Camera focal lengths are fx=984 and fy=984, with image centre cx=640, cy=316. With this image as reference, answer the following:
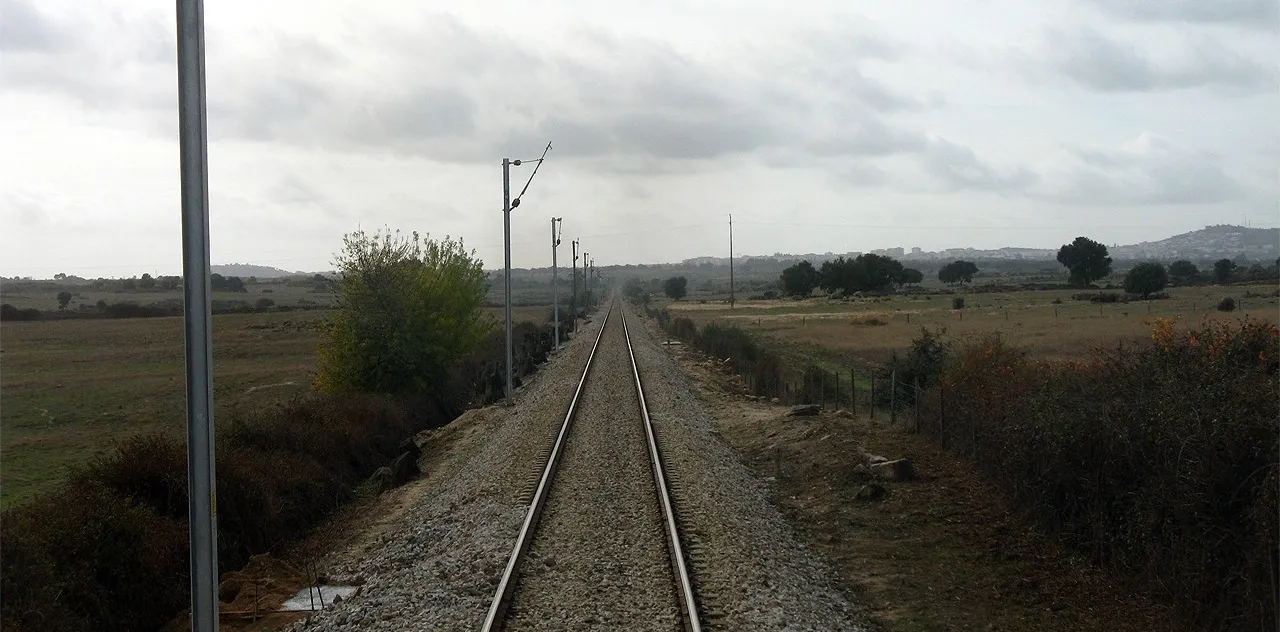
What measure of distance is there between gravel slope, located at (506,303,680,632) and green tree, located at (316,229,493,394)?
12877 millimetres

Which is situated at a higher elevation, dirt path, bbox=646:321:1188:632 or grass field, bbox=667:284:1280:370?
grass field, bbox=667:284:1280:370

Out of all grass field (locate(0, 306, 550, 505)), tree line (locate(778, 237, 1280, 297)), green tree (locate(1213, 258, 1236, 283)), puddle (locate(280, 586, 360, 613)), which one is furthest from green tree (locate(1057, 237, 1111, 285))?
puddle (locate(280, 586, 360, 613))

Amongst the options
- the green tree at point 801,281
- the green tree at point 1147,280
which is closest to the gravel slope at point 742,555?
the green tree at point 1147,280

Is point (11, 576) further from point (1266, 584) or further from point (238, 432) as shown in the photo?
point (1266, 584)

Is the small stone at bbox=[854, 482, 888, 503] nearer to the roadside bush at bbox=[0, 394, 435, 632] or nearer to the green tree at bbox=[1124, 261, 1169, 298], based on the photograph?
the roadside bush at bbox=[0, 394, 435, 632]

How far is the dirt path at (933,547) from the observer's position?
10.1 m

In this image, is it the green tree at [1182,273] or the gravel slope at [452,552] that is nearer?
the gravel slope at [452,552]

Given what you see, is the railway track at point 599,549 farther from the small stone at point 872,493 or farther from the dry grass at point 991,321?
the dry grass at point 991,321

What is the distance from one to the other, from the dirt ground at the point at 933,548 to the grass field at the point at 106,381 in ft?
50.6

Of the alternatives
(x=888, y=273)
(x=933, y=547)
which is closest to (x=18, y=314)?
(x=933, y=547)

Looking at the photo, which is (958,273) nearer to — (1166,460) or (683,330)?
(683,330)

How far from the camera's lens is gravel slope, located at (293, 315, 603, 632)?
10141mm

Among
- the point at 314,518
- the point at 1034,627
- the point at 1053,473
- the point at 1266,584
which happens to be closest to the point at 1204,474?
the point at 1266,584

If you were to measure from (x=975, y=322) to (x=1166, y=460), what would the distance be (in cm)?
5642
